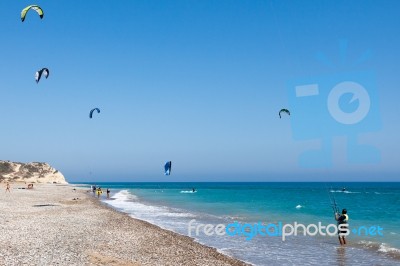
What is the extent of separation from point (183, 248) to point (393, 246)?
35.1ft

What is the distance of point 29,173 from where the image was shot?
13975cm

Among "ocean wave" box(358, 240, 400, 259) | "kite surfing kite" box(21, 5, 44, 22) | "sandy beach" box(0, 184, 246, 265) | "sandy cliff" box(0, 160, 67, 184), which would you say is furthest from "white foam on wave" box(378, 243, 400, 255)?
"sandy cliff" box(0, 160, 67, 184)

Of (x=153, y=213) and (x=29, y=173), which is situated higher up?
(x=29, y=173)

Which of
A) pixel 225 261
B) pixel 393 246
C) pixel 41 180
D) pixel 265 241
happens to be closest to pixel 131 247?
pixel 225 261

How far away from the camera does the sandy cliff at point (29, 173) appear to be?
131m

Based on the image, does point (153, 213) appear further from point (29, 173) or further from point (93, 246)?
point (29, 173)

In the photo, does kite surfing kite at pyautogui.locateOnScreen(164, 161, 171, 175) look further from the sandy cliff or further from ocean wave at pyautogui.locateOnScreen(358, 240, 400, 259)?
the sandy cliff

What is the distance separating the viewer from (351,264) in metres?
14.4

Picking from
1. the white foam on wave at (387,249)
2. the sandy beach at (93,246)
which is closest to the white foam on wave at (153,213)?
the sandy beach at (93,246)

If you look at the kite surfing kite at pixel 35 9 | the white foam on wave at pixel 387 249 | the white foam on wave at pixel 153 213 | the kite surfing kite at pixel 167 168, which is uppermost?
the kite surfing kite at pixel 35 9

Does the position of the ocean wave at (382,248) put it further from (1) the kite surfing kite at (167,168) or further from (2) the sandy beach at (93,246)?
(1) the kite surfing kite at (167,168)

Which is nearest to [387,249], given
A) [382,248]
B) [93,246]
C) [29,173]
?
[382,248]

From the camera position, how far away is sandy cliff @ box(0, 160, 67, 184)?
131 metres

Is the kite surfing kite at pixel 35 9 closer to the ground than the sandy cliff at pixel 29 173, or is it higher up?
higher up
